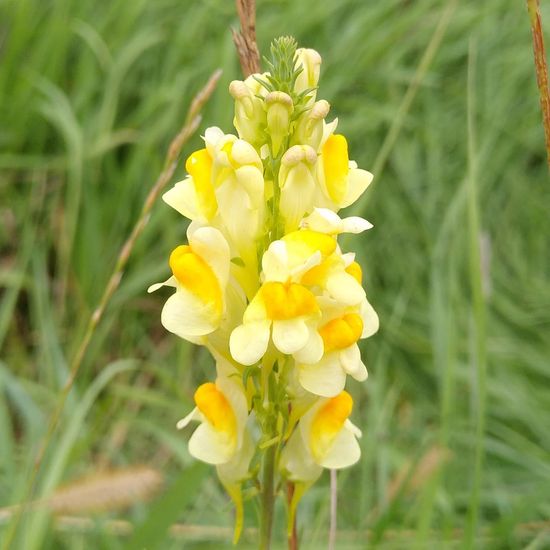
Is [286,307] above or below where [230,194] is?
below

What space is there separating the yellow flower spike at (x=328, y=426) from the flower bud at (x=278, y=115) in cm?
29

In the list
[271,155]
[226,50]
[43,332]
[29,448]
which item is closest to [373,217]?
[226,50]

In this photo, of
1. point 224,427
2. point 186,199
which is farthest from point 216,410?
point 186,199

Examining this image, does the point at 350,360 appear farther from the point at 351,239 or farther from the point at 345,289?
the point at 351,239

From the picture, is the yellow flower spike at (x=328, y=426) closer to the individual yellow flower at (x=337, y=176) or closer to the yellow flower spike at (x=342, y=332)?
the yellow flower spike at (x=342, y=332)

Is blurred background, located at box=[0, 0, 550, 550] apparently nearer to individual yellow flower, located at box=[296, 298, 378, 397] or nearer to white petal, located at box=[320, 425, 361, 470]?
white petal, located at box=[320, 425, 361, 470]

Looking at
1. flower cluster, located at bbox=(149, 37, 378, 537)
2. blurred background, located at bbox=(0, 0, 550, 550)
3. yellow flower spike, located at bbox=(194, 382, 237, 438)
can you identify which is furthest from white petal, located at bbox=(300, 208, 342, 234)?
blurred background, located at bbox=(0, 0, 550, 550)

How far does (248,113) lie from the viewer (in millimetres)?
969

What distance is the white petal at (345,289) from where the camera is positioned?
0.91 meters

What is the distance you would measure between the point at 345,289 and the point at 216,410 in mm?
213

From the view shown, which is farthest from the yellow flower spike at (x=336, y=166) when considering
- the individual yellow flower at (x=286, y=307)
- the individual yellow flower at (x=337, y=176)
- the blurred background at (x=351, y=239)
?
the blurred background at (x=351, y=239)

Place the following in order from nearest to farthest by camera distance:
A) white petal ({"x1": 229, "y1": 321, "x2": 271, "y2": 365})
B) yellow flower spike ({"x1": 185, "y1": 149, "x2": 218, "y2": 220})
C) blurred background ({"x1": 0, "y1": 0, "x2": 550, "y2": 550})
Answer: white petal ({"x1": 229, "y1": 321, "x2": 271, "y2": 365}) < yellow flower spike ({"x1": 185, "y1": 149, "x2": 218, "y2": 220}) < blurred background ({"x1": 0, "y1": 0, "x2": 550, "y2": 550})

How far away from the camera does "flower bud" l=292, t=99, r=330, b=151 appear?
943 mm

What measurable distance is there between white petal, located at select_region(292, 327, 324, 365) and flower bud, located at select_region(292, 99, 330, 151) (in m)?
0.21
